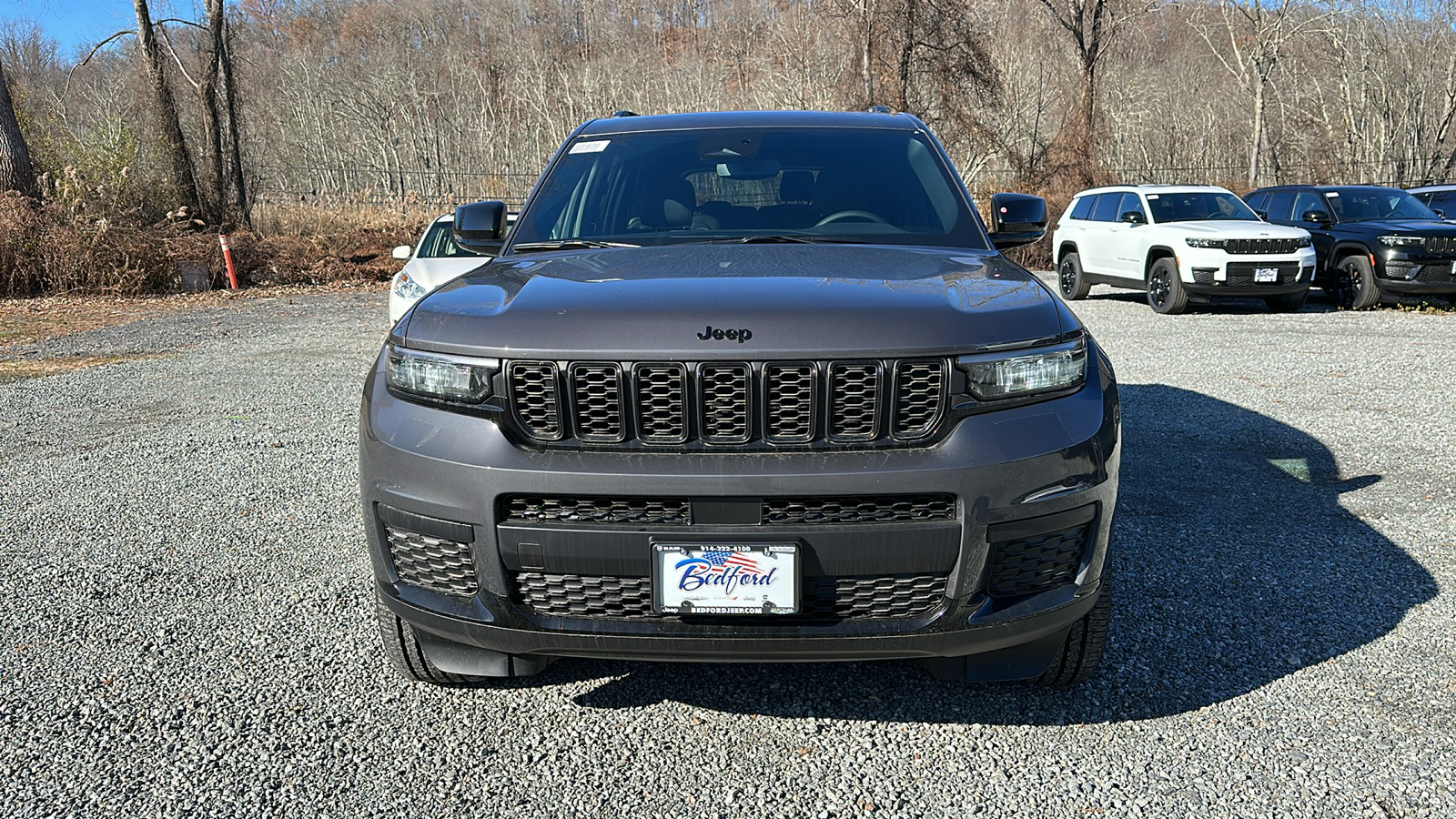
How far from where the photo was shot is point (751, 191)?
365 cm

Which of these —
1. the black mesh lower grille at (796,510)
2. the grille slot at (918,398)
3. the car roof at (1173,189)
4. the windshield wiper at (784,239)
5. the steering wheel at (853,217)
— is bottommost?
the car roof at (1173,189)

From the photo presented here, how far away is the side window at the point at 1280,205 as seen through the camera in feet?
47.9

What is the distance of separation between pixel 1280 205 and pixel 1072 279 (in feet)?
9.98

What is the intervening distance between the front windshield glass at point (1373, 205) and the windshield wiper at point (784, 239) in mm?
13484

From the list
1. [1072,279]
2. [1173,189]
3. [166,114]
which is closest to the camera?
[1173,189]

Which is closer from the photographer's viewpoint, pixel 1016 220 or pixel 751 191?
pixel 751 191

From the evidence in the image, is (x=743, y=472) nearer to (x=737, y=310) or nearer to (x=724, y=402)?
(x=724, y=402)

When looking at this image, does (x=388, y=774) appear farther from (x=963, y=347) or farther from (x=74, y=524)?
(x=74, y=524)

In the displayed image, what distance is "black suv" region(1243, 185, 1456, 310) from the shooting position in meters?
12.8

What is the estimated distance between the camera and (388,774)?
2.59m

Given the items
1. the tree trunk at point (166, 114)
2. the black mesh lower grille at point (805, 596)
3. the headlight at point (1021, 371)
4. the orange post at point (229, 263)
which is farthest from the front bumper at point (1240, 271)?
the tree trunk at point (166, 114)

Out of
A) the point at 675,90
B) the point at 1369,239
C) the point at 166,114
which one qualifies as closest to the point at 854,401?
the point at 1369,239

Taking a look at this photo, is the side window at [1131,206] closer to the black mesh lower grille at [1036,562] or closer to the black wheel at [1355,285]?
the black wheel at [1355,285]

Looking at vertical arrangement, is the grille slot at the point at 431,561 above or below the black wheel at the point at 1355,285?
above
